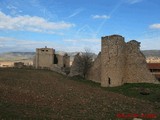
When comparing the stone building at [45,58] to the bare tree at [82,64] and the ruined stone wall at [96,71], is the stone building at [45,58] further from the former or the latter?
the ruined stone wall at [96,71]

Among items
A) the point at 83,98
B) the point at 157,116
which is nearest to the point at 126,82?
the point at 83,98

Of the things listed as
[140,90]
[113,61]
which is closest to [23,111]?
[140,90]

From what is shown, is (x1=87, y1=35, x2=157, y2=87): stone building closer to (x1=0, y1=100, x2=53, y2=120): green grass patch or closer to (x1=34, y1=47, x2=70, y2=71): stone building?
(x1=34, y1=47, x2=70, y2=71): stone building

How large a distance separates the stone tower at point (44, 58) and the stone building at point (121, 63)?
19.0m

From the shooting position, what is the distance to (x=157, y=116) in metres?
20.1

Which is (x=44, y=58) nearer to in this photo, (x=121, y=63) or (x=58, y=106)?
(x=121, y=63)

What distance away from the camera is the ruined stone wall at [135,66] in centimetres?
3766

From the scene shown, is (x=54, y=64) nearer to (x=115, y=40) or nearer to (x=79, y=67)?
(x=79, y=67)

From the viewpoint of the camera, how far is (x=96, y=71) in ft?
140

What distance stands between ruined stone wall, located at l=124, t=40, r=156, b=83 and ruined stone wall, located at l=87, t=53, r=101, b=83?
14.9ft

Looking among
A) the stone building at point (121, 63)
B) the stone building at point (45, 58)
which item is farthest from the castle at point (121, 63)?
the stone building at point (45, 58)

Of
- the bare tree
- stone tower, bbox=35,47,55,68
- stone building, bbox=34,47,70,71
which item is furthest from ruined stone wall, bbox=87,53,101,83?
stone tower, bbox=35,47,55,68

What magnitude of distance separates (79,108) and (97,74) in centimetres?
2230

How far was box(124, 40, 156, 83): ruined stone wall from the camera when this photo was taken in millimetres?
37656
